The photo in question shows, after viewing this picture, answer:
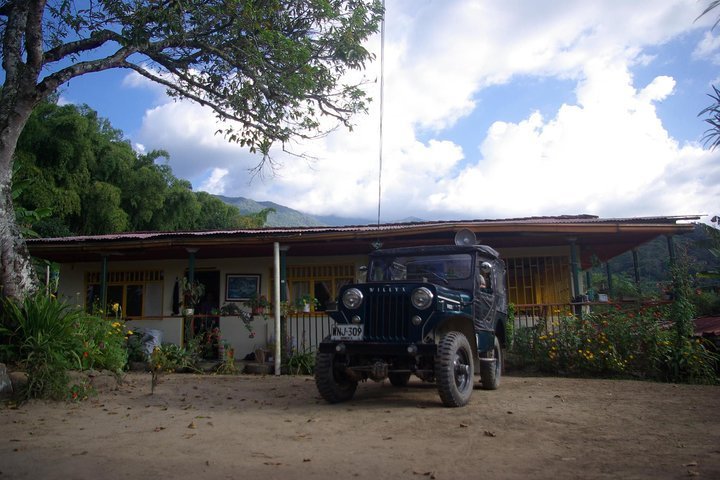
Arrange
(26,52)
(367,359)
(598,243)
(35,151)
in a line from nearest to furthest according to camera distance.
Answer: (367,359)
(26,52)
(598,243)
(35,151)

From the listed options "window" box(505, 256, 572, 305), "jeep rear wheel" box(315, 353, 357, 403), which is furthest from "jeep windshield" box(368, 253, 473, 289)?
"window" box(505, 256, 572, 305)

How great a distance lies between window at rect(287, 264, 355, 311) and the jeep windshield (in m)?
5.64

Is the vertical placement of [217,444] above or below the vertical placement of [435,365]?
below

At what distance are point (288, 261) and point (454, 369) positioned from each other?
747 cm

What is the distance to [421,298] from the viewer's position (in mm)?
5711

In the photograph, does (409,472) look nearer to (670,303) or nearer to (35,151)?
(670,303)

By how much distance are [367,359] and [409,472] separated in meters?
2.65

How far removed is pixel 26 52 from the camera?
792 centimetres

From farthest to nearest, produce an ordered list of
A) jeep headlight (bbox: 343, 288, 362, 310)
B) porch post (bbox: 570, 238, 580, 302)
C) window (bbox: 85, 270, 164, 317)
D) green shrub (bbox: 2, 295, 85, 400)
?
window (bbox: 85, 270, 164, 317)
porch post (bbox: 570, 238, 580, 302)
green shrub (bbox: 2, 295, 85, 400)
jeep headlight (bbox: 343, 288, 362, 310)

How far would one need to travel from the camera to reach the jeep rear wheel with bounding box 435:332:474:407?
5492mm

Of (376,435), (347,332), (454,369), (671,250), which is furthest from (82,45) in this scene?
(671,250)

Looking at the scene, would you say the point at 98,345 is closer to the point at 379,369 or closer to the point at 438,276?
the point at 379,369

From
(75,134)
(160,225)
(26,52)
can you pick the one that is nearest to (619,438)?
(26,52)

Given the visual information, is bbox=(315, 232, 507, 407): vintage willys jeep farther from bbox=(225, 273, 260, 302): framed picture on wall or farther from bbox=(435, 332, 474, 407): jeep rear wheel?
bbox=(225, 273, 260, 302): framed picture on wall
